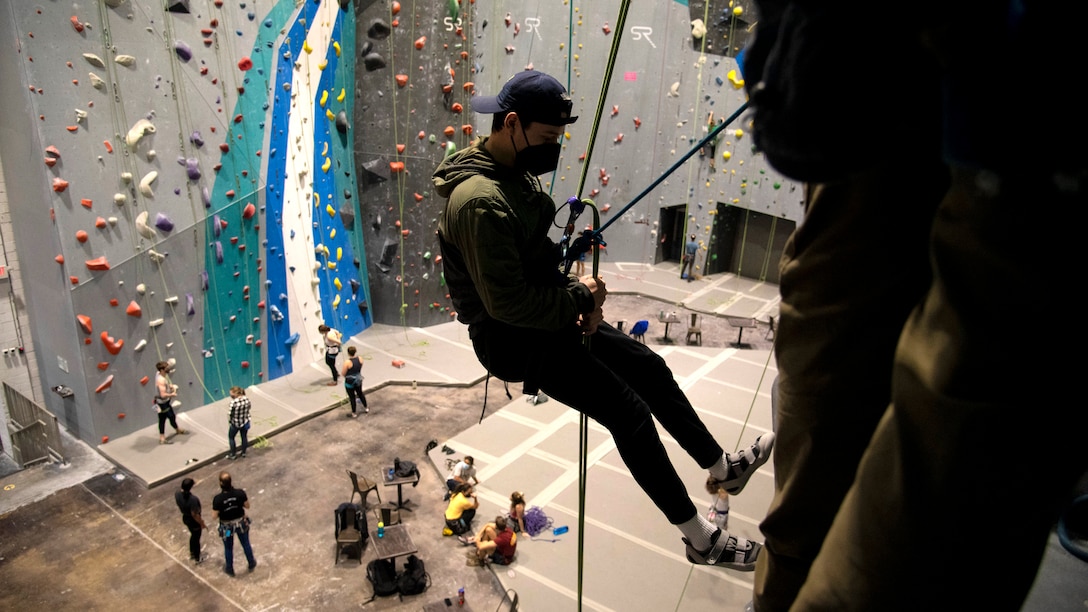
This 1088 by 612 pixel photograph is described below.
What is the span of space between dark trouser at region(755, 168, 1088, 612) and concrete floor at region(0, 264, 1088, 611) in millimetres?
3530

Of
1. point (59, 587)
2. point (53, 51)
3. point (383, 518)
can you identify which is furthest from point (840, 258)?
point (53, 51)

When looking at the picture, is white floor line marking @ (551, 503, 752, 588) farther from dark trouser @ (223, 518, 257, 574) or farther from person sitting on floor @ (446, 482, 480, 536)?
dark trouser @ (223, 518, 257, 574)

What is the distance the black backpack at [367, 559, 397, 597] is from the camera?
5288mm

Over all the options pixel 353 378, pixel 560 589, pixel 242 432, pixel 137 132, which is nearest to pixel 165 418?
pixel 242 432

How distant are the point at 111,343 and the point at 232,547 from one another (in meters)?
2.46

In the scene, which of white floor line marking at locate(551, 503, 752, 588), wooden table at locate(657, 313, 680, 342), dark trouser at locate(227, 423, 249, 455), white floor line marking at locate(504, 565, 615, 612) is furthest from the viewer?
wooden table at locate(657, 313, 680, 342)

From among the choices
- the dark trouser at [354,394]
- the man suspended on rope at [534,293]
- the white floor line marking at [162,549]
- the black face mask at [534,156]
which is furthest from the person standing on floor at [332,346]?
the black face mask at [534,156]

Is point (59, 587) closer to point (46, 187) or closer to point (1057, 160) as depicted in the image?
point (46, 187)

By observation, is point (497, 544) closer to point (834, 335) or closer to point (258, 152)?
point (258, 152)

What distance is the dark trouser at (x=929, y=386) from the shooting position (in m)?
0.68

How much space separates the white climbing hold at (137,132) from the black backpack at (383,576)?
4094mm

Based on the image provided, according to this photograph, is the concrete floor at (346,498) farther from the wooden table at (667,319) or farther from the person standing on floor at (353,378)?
the wooden table at (667,319)

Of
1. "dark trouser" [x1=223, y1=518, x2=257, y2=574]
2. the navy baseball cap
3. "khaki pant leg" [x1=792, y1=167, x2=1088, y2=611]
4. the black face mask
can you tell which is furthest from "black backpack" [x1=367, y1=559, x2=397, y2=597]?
"khaki pant leg" [x1=792, y1=167, x2=1088, y2=611]

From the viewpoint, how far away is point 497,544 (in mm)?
5465
